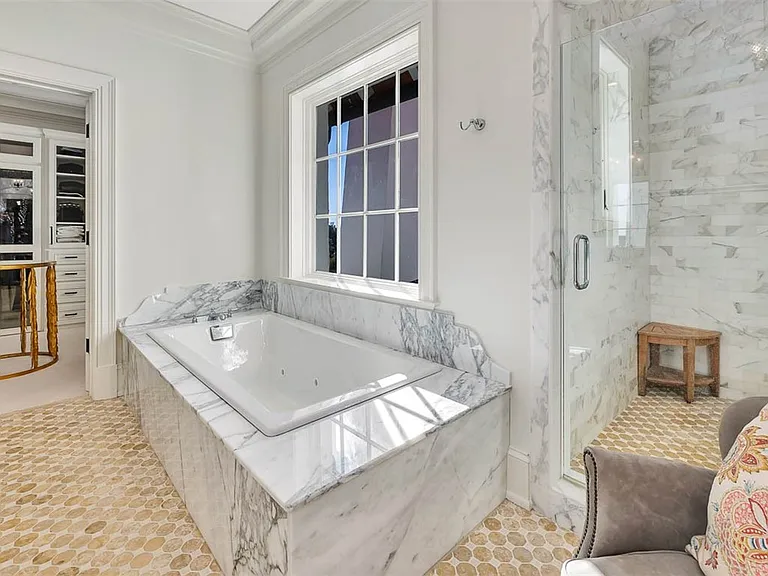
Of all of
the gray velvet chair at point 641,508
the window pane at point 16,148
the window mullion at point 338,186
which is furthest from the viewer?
the window pane at point 16,148

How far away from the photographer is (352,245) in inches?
117

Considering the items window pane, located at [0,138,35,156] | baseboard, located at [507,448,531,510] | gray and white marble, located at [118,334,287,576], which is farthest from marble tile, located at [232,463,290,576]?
window pane, located at [0,138,35,156]

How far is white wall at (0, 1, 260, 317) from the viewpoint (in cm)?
261

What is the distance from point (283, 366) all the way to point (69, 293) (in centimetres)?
365

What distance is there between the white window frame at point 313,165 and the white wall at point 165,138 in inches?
17.6

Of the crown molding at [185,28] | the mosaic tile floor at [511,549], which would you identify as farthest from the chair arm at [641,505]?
the crown molding at [185,28]

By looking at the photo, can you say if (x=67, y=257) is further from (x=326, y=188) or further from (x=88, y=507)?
(x=88, y=507)

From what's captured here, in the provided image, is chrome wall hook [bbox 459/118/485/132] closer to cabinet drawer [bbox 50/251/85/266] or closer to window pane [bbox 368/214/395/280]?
window pane [bbox 368/214/395/280]

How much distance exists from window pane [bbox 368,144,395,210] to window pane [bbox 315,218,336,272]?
1.47ft

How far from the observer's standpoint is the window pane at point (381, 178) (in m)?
2.66

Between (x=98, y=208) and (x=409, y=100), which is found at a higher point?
(x=409, y=100)

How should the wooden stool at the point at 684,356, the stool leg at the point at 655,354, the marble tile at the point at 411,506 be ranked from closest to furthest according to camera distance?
the marble tile at the point at 411,506, the wooden stool at the point at 684,356, the stool leg at the point at 655,354

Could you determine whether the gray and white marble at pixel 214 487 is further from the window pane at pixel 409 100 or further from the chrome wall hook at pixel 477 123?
the window pane at pixel 409 100

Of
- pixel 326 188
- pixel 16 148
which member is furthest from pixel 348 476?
pixel 16 148
